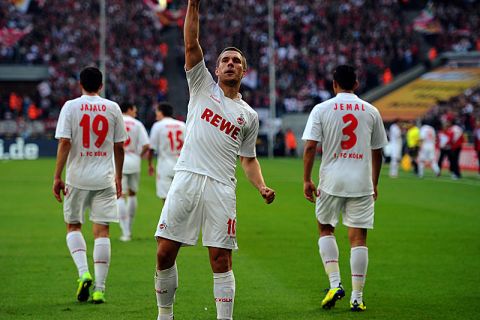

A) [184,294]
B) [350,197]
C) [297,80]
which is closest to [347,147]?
[350,197]

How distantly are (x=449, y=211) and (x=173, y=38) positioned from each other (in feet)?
120

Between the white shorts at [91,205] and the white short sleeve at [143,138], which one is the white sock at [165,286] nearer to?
the white shorts at [91,205]

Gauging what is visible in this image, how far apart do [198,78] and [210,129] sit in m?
0.42

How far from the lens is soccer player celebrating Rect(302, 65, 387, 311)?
9031 millimetres

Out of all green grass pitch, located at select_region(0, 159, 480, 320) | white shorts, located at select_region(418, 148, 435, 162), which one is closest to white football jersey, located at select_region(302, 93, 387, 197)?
green grass pitch, located at select_region(0, 159, 480, 320)

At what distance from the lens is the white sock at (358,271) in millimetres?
8906

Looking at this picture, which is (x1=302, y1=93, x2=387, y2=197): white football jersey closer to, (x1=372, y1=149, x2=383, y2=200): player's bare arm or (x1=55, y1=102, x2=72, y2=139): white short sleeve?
(x1=372, y1=149, x2=383, y2=200): player's bare arm

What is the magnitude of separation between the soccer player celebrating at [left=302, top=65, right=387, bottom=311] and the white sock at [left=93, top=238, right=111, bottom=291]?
2221 millimetres

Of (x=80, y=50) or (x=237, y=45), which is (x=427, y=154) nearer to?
(x=237, y=45)

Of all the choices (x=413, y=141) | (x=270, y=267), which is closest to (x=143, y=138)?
(x=270, y=267)

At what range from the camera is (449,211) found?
19875 millimetres

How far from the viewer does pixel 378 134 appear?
9234mm

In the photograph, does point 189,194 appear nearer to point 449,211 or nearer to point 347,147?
point 347,147

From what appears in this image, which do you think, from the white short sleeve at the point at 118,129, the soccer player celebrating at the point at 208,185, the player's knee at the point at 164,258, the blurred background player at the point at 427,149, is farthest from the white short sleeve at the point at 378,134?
the blurred background player at the point at 427,149
